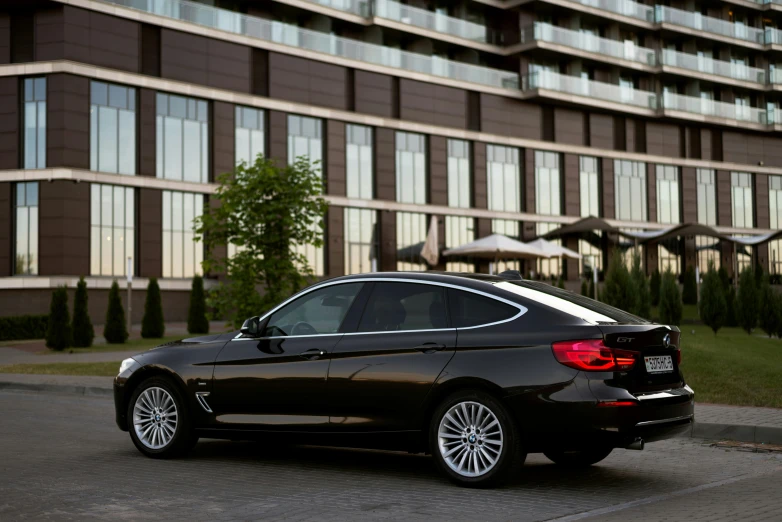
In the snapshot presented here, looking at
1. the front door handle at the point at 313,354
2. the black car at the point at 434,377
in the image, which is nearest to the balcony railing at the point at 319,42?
the black car at the point at 434,377

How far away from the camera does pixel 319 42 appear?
4678 centimetres

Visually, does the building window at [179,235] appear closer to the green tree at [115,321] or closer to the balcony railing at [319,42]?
the balcony railing at [319,42]

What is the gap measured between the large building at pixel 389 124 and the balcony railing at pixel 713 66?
0.13m

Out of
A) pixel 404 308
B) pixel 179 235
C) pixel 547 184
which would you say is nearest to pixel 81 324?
pixel 179 235

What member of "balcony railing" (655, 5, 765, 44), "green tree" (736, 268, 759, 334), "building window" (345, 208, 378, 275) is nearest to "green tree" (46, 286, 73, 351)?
"green tree" (736, 268, 759, 334)

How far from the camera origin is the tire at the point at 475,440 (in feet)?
23.2

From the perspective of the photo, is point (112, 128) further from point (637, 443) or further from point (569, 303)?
point (637, 443)

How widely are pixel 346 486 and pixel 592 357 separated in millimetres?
2047

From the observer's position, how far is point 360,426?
769 cm

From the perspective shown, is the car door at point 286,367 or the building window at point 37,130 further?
the building window at point 37,130

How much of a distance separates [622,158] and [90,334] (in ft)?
125

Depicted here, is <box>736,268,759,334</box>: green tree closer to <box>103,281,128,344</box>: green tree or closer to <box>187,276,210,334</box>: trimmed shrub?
<box>187,276,210,334</box>: trimmed shrub

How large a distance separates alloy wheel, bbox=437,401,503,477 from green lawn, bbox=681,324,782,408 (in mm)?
6522

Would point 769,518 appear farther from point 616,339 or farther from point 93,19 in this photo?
point 93,19
